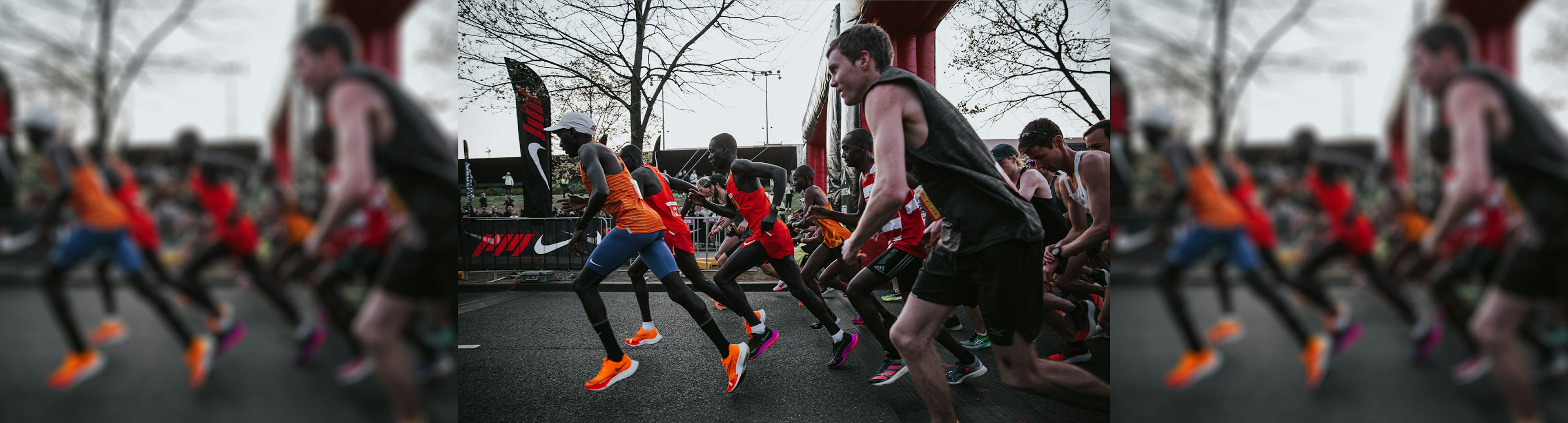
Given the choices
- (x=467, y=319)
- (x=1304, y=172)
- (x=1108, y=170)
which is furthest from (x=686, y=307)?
(x=1304, y=172)

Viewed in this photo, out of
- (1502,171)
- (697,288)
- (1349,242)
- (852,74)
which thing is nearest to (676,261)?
(697,288)

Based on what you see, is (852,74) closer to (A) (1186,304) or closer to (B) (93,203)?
(A) (1186,304)

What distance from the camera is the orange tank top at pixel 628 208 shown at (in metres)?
4.15

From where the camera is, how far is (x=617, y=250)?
159 inches

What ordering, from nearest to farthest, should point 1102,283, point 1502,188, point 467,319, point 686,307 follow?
point 1502,188 → point 686,307 → point 1102,283 → point 467,319

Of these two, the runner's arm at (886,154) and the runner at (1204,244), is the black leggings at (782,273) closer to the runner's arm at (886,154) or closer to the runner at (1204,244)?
the runner's arm at (886,154)

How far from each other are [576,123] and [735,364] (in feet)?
6.75

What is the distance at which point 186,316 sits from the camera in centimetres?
67

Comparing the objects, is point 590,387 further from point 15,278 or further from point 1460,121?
point 1460,121

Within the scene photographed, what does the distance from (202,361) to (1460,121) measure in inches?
48.8

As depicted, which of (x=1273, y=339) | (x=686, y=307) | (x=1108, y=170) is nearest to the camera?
(x=1273, y=339)

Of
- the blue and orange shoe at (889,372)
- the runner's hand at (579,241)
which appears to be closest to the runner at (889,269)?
the blue and orange shoe at (889,372)

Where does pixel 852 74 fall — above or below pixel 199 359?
above

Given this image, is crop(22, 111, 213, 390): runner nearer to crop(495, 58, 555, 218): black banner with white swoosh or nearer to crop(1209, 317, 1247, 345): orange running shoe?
crop(1209, 317, 1247, 345): orange running shoe
